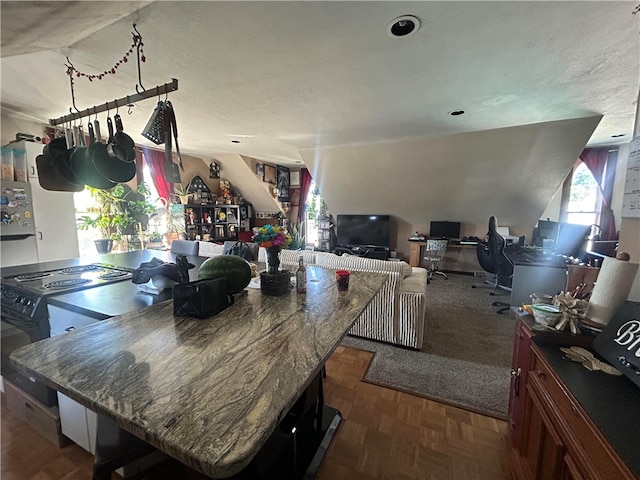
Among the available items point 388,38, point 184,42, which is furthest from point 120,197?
point 388,38

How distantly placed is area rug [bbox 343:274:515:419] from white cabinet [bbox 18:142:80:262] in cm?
369

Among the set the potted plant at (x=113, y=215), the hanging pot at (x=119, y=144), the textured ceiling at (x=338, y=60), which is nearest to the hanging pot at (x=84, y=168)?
the hanging pot at (x=119, y=144)

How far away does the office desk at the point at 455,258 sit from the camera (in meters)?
5.59

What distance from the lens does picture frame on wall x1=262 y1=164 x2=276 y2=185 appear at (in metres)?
6.38

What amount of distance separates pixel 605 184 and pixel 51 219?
29.1ft

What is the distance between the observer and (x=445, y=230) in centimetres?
555

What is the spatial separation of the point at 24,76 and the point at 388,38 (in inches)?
118

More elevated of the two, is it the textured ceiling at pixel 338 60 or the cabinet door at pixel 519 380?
the textured ceiling at pixel 338 60

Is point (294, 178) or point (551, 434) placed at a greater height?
point (294, 178)

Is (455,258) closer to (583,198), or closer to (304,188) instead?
(583,198)

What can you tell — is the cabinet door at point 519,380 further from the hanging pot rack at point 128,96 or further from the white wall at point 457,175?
the white wall at point 457,175

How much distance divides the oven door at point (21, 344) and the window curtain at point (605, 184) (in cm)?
761

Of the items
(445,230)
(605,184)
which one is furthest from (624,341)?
(605,184)

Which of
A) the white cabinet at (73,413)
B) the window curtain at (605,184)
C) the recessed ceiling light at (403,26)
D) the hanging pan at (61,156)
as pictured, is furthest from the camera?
the window curtain at (605,184)
